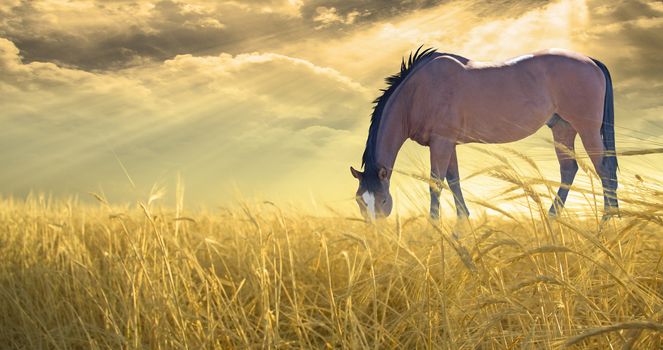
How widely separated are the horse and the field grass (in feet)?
9.35

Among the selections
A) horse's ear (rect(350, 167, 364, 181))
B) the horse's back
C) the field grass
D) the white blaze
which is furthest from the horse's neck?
the field grass

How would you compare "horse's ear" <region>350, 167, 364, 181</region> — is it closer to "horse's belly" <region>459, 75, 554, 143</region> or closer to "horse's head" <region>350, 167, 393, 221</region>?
"horse's head" <region>350, 167, 393, 221</region>

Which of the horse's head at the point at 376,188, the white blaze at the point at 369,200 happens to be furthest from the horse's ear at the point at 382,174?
the white blaze at the point at 369,200

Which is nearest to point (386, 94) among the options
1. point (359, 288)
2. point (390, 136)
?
point (390, 136)

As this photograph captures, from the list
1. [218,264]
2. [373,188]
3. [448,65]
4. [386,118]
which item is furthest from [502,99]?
[218,264]

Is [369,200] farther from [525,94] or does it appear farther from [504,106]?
[525,94]

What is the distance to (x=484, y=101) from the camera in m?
6.55

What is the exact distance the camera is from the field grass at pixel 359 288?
1354 mm

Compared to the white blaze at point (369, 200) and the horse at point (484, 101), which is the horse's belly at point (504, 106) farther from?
the white blaze at point (369, 200)

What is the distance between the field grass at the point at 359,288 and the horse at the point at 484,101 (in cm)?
285

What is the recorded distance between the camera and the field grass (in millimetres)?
1354

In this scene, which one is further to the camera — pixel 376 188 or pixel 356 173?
pixel 356 173

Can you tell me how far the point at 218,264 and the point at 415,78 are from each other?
4.20 m

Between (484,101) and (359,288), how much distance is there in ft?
15.8
